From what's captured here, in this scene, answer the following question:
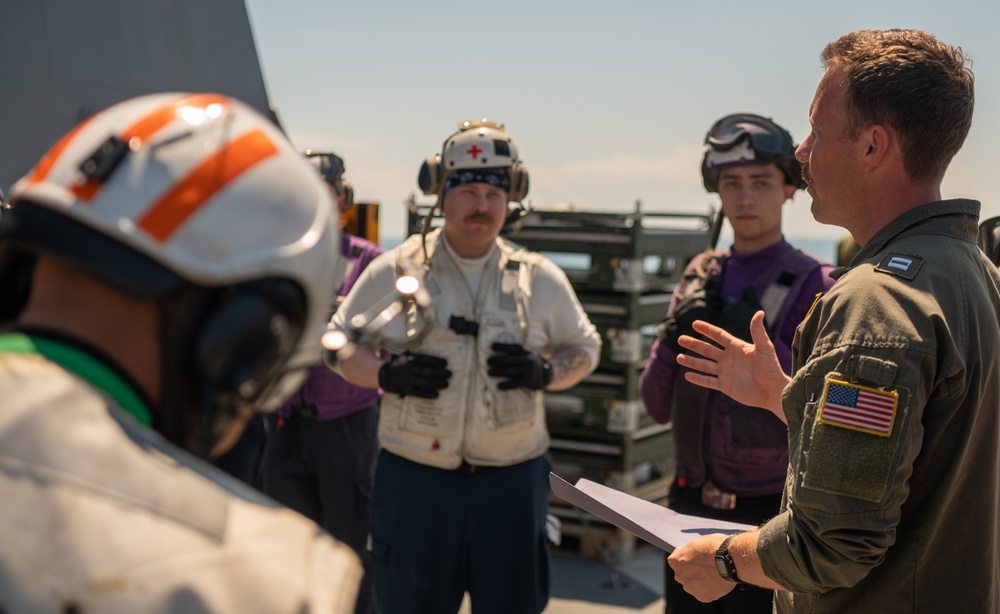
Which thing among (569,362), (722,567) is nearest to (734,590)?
(569,362)

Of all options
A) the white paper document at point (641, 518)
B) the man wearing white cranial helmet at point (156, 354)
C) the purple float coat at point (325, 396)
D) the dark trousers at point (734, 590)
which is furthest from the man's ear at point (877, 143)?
the purple float coat at point (325, 396)

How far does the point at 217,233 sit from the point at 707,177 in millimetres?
2891

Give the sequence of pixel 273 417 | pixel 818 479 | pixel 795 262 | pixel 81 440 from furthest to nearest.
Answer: pixel 273 417 < pixel 795 262 < pixel 818 479 < pixel 81 440

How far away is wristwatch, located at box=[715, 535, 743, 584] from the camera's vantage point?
193 cm

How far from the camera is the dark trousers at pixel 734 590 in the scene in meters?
3.04

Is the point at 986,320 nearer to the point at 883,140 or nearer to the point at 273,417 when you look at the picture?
the point at 883,140

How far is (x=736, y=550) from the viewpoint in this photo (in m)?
1.92

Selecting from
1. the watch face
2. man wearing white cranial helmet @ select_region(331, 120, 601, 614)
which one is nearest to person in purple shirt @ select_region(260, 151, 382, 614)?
man wearing white cranial helmet @ select_region(331, 120, 601, 614)

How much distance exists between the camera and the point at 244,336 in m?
1.06

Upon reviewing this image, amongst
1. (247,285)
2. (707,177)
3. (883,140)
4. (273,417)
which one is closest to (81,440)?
(247,285)

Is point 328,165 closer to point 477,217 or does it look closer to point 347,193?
point 347,193

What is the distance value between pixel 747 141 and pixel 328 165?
2248 mm

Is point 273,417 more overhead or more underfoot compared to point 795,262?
more underfoot

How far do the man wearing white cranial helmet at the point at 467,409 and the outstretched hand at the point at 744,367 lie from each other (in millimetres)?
1142
